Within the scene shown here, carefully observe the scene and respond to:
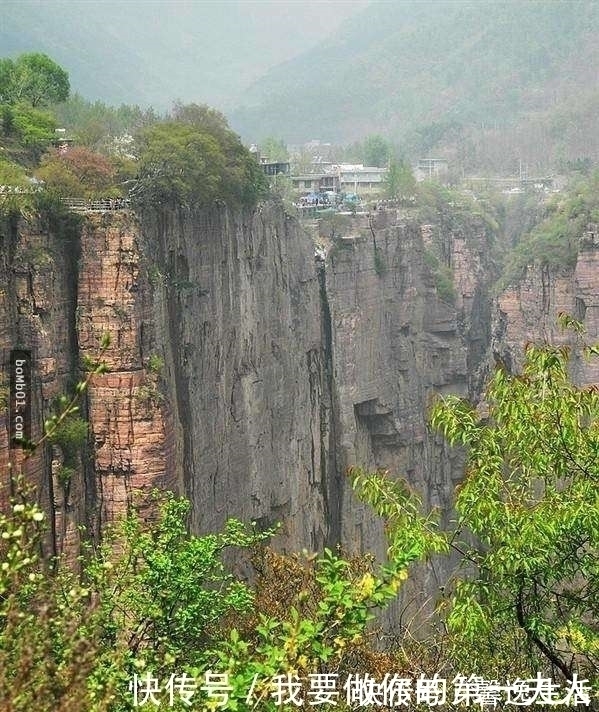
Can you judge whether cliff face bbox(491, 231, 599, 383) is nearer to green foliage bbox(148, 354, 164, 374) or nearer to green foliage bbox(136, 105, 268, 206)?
green foliage bbox(136, 105, 268, 206)

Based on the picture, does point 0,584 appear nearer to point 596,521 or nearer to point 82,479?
point 596,521

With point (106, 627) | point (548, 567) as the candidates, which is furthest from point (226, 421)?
point (548, 567)

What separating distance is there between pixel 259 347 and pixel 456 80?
13743cm

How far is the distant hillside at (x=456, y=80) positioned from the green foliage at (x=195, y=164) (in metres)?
87.1

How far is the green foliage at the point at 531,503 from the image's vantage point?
9.30m

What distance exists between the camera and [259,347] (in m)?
29.0

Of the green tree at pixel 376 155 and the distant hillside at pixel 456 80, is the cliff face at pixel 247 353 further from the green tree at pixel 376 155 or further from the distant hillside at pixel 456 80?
the distant hillside at pixel 456 80

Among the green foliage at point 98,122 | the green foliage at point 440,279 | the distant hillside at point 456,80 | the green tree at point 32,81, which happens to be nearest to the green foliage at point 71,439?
the green foliage at point 98,122

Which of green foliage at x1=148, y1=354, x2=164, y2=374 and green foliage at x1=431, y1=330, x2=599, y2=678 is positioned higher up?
green foliage at x1=148, y1=354, x2=164, y2=374

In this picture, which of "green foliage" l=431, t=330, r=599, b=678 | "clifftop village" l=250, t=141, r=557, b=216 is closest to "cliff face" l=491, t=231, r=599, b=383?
"clifftop village" l=250, t=141, r=557, b=216

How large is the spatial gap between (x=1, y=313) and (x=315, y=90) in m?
149

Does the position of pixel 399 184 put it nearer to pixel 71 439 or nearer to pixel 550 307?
pixel 550 307

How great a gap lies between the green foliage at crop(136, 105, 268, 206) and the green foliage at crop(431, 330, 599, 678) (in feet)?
42.3

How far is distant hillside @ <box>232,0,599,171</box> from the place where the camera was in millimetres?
138650
